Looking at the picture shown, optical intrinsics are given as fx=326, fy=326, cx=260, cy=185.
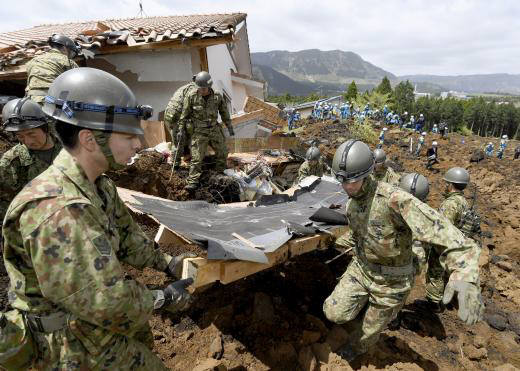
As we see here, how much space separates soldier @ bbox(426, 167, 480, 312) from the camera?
4.78 meters

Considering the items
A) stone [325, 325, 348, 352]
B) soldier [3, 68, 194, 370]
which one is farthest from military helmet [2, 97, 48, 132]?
stone [325, 325, 348, 352]

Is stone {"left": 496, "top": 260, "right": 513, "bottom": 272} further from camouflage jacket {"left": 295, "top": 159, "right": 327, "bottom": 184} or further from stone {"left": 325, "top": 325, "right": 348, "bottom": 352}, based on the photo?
stone {"left": 325, "top": 325, "right": 348, "bottom": 352}

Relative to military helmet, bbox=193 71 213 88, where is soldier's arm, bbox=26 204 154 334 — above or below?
below

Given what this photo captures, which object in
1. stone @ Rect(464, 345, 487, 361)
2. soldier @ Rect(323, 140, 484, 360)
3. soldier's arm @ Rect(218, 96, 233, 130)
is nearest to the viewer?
soldier @ Rect(323, 140, 484, 360)

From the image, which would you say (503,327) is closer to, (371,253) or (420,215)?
(371,253)

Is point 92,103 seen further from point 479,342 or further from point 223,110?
point 223,110

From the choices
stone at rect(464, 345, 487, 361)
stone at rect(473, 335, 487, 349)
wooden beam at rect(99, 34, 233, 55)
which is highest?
wooden beam at rect(99, 34, 233, 55)

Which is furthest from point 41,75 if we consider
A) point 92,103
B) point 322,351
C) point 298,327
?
point 322,351

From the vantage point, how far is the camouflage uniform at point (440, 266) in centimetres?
477

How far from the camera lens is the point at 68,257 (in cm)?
141

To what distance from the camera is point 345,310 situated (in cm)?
327

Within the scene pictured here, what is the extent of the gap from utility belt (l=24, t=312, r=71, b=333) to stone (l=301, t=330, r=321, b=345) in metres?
2.49

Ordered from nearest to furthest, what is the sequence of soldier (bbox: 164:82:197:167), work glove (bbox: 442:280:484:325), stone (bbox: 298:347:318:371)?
work glove (bbox: 442:280:484:325) < stone (bbox: 298:347:318:371) < soldier (bbox: 164:82:197:167)

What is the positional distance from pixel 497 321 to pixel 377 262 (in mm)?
3116
